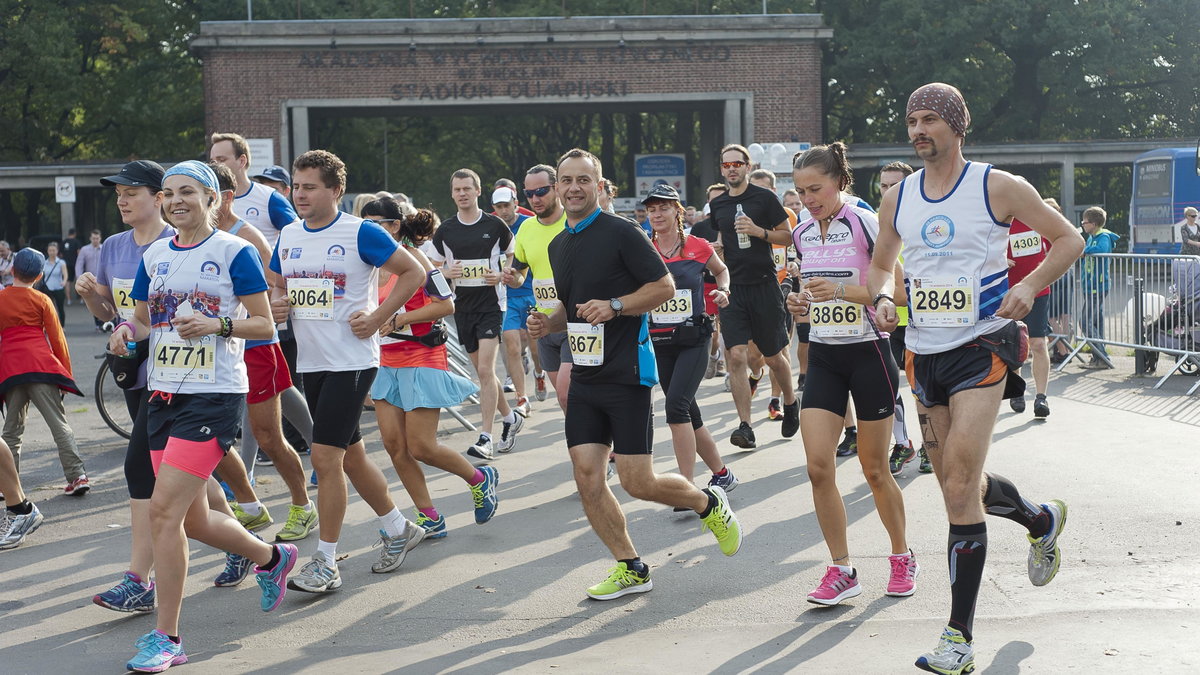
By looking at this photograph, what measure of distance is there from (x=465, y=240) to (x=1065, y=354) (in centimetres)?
818

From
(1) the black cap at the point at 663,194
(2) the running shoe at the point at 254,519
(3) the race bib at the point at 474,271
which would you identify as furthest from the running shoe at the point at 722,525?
(3) the race bib at the point at 474,271

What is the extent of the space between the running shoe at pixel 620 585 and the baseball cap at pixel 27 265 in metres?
4.90

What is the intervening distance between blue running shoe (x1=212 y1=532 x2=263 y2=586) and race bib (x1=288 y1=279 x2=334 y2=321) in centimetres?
128

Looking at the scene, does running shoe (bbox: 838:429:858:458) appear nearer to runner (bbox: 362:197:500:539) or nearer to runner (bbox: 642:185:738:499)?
runner (bbox: 642:185:738:499)

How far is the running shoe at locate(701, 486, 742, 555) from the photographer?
6.26m

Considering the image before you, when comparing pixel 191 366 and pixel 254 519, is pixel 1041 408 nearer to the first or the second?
pixel 254 519

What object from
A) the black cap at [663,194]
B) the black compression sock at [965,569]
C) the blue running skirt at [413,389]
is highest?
the black cap at [663,194]

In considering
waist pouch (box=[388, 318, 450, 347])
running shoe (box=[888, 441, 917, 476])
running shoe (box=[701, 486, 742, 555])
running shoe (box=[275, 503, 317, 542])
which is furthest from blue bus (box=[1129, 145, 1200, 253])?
running shoe (box=[275, 503, 317, 542])

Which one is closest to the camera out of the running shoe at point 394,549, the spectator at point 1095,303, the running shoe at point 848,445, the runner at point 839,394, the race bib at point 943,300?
the race bib at point 943,300

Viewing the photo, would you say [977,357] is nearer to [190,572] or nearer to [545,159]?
[190,572]

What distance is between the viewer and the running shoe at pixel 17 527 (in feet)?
24.8

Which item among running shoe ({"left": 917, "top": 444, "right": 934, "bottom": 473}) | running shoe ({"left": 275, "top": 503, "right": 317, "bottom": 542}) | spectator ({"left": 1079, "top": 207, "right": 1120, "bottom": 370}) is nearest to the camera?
running shoe ({"left": 275, "top": 503, "right": 317, "bottom": 542})

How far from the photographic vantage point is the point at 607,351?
5.93m

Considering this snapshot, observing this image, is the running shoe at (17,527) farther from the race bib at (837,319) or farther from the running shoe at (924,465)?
the running shoe at (924,465)
